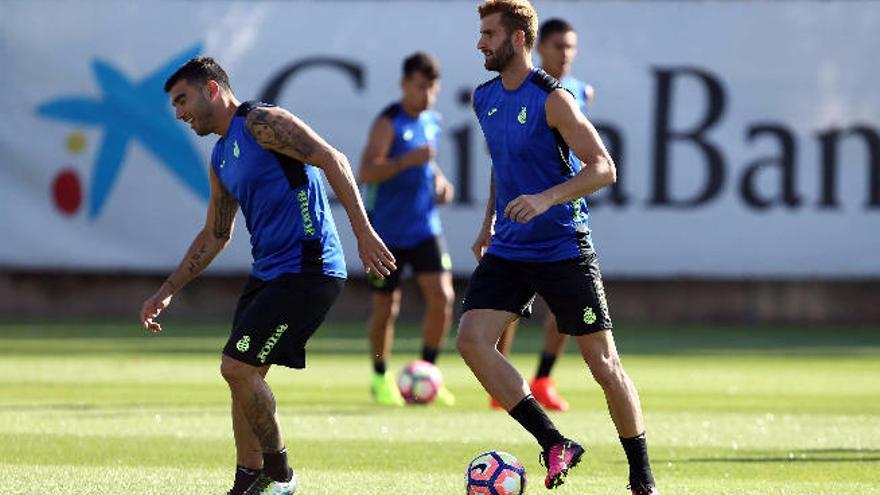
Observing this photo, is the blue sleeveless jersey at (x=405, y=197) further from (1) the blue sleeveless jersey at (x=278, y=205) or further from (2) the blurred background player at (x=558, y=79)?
(1) the blue sleeveless jersey at (x=278, y=205)

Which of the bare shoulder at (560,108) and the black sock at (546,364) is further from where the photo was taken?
the black sock at (546,364)

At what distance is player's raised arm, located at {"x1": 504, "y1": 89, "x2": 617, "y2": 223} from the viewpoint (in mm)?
7754

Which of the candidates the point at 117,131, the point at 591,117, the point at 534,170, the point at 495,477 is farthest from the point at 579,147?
the point at 117,131

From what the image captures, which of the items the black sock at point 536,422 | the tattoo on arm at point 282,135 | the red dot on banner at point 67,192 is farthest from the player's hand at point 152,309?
the red dot on banner at point 67,192

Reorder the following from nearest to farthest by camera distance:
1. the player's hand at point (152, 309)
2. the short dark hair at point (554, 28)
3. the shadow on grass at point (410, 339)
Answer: the player's hand at point (152, 309) → the short dark hair at point (554, 28) → the shadow on grass at point (410, 339)

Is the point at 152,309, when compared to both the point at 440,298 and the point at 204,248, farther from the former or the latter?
the point at 440,298

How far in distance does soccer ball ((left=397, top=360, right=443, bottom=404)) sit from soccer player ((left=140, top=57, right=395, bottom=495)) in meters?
5.29

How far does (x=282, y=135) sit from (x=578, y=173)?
4.07ft

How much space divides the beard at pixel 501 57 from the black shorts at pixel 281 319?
1156 millimetres

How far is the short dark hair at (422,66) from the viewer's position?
45.5ft

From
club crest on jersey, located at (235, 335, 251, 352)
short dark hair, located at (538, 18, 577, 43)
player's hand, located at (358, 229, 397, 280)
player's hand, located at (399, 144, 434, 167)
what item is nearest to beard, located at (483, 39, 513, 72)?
player's hand, located at (358, 229, 397, 280)

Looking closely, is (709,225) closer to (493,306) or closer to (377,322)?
(377,322)

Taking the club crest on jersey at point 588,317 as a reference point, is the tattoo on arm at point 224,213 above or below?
above

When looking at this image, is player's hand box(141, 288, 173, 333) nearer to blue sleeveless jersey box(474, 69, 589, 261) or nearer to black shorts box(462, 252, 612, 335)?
black shorts box(462, 252, 612, 335)
